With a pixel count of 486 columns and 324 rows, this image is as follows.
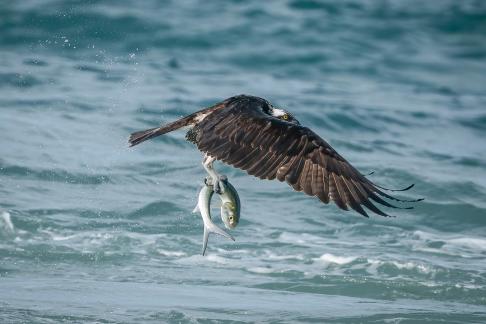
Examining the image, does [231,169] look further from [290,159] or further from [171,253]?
[290,159]

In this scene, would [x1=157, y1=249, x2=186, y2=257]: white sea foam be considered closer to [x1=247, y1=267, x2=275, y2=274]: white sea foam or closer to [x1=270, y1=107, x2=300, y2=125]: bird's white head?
[x1=247, y1=267, x2=275, y2=274]: white sea foam

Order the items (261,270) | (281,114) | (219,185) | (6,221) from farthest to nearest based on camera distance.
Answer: (6,221), (261,270), (281,114), (219,185)

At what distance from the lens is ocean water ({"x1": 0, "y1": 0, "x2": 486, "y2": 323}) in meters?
8.10

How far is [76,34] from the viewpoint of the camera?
17688mm

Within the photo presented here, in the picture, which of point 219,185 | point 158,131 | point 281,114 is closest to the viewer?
point 219,185

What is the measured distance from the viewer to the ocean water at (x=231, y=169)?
8102 millimetres

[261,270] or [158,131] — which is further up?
[158,131]

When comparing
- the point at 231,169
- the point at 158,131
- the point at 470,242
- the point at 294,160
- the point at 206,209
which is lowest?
the point at 206,209

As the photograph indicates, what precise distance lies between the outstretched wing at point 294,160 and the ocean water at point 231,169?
4.02ft

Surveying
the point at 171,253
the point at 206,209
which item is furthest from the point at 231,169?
the point at 206,209

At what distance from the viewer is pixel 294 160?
22.0ft

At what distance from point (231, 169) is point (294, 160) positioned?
5624mm

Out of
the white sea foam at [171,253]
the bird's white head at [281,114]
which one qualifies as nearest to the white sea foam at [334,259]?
the white sea foam at [171,253]

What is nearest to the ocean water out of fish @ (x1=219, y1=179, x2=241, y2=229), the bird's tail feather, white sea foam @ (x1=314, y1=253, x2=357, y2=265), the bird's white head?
white sea foam @ (x1=314, y1=253, x2=357, y2=265)
